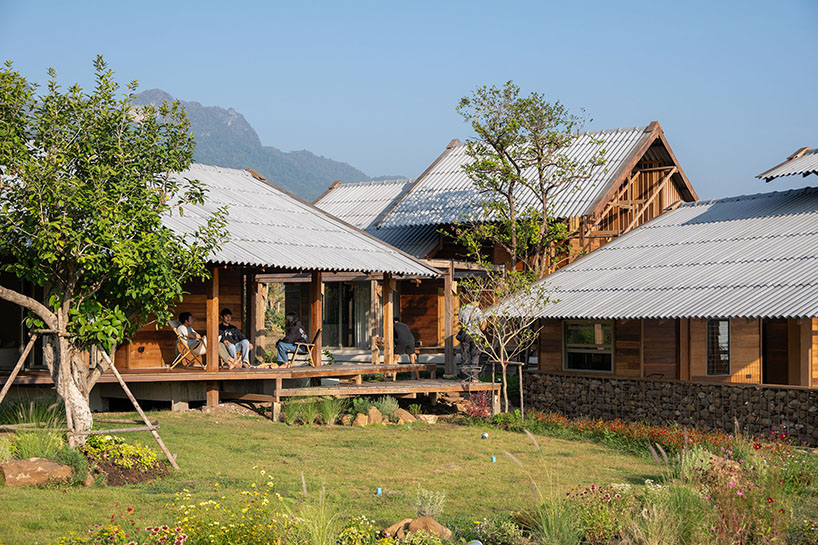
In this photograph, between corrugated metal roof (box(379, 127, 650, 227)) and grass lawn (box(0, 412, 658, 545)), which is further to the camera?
corrugated metal roof (box(379, 127, 650, 227))

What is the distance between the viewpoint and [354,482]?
1145cm

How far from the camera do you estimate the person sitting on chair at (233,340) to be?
18078mm

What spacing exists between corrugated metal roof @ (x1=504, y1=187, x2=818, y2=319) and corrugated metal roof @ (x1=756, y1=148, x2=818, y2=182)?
1.98 feet

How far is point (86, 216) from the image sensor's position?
1126 centimetres

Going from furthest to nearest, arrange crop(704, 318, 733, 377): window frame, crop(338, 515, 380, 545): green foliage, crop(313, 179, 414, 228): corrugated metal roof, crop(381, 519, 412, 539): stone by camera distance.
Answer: crop(313, 179, 414, 228): corrugated metal roof → crop(704, 318, 733, 377): window frame → crop(381, 519, 412, 539): stone → crop(338, 515, 380, 545): green foliage

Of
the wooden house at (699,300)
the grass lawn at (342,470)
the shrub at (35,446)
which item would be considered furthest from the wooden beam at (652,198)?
the shrub at (35,446)

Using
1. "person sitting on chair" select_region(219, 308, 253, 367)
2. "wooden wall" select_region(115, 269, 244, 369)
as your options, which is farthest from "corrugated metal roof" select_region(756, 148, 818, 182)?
"wooden wall" select_region(115, 269, 244, 369)

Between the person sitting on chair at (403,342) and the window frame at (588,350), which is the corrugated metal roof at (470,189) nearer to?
the person sitting on chair at (403,342)

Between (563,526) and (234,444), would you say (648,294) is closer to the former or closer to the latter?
(234,444)

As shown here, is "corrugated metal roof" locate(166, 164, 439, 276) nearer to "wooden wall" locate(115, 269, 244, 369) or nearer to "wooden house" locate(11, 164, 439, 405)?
"wooden house" locate(11, 164, 439, 405)

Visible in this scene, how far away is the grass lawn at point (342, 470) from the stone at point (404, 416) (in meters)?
0.41

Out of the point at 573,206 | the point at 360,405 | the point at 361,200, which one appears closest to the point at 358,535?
the point at 360,405

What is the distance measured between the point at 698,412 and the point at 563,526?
916 centimetres

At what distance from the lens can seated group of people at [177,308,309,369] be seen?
17578 mm
